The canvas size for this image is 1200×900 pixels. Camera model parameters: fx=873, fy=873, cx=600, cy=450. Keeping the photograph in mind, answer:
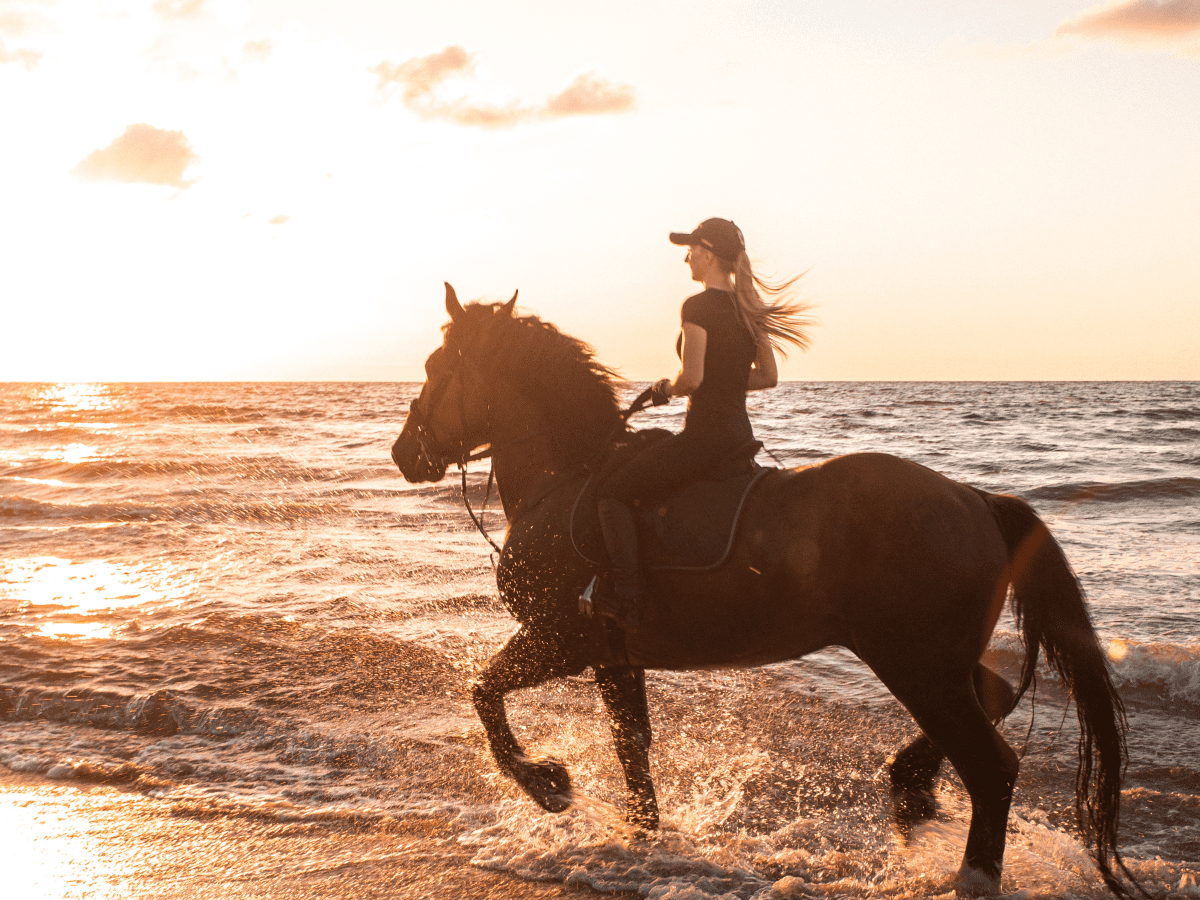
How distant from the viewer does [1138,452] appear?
2470 cm

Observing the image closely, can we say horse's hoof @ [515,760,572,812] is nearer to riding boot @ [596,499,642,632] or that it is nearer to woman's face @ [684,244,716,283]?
riding boot @ [596,499,642,632]

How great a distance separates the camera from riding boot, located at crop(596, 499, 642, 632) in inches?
170

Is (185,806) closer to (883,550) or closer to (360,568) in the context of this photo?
(883,550)

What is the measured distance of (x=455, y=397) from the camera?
17.3 ft

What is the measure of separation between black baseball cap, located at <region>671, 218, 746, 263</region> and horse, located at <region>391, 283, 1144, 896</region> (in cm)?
Answer: 97

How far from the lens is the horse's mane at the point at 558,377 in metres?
4.88

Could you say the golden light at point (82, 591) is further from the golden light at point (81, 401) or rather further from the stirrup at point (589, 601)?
the golden light at point (81, 401)

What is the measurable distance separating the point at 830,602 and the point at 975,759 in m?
0.94

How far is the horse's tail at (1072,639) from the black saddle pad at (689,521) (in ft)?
4.04

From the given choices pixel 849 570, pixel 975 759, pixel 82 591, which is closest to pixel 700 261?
pixel 849 570

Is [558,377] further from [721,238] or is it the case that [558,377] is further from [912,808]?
[912,808]

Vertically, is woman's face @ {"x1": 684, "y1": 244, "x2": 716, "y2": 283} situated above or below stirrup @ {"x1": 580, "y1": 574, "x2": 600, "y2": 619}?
above

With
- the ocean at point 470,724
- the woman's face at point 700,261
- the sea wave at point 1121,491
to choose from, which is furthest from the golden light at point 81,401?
the woman's face at point 700,261

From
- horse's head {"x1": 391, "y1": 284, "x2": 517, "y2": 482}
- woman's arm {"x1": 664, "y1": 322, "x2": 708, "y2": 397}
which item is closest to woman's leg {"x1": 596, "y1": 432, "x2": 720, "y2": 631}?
woman's arm {"x1": 664, "y1": 322, "x2": 708, "y2": 397}
